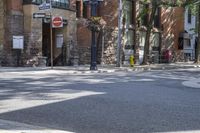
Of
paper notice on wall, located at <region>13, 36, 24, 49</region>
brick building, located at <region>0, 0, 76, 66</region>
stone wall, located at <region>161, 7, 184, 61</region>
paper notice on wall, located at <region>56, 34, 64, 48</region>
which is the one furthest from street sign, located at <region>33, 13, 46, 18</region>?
stone wall, located at <region>161, 7, 184, 61</region>

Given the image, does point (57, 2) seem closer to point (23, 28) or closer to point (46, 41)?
point (23, 28)

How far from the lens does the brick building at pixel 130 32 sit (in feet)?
125

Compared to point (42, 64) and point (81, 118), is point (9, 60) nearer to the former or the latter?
point (42, 64)

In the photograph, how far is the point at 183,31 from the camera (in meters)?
52.6

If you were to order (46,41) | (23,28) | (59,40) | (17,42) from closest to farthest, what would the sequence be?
(17,42) → (23,28) → (59,40) → (46,41)

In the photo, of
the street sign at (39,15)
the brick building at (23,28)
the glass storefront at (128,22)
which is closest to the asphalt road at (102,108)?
the street sign at (39,15)

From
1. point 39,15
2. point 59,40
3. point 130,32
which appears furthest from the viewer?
point 130,32

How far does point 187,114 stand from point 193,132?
6.94 feet

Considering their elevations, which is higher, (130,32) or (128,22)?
(128,22)

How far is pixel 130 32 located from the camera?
4341 cm

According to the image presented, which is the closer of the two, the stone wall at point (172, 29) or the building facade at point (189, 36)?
the stone wall at point (172, 29)

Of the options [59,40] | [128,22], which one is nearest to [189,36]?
[128,22]

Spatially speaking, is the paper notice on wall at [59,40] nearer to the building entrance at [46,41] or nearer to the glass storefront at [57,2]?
the building entrance at [46,41]

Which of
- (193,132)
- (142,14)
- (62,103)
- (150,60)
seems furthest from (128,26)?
(193,132)
